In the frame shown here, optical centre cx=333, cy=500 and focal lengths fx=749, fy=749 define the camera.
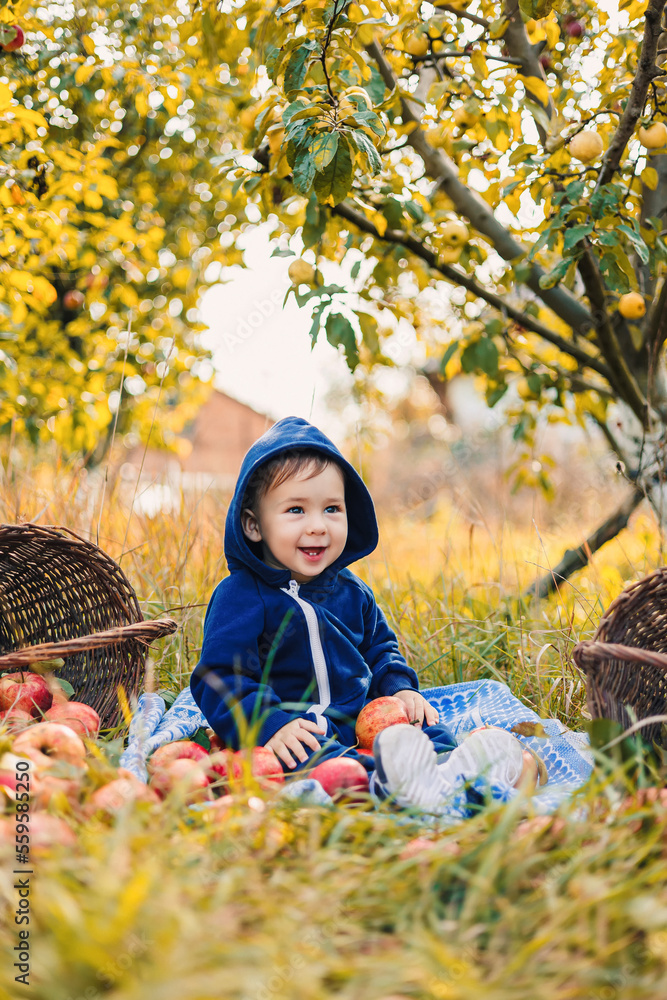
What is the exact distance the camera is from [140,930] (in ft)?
2.79

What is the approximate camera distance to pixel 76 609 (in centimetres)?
215

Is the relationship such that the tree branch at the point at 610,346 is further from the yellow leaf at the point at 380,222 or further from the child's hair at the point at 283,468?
the child's hair at the point at 283,468

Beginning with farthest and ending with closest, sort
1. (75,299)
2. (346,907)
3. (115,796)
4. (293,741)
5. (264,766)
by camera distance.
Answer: (75,299) < (293,741) < (264,766) < (115,796) < (346,907)

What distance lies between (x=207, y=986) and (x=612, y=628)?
45.7 inches

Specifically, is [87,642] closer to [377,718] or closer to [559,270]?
[377,718]

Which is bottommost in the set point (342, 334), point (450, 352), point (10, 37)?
point (342, 334)

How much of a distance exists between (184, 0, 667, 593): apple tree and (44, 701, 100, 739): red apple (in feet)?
4.31

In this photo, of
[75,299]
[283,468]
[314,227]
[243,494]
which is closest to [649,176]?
[314,227]

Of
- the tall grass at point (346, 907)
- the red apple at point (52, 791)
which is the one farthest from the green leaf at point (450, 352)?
the red apple at point (52, 791)

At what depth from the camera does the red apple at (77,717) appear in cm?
177

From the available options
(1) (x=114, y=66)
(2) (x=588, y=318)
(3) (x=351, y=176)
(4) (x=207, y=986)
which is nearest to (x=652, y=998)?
(4) (x=207, y=986)

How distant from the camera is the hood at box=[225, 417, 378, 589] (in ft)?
6.66

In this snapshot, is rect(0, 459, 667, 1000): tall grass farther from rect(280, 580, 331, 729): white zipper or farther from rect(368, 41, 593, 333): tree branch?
rect(368, 41, 593, 333): tree branch

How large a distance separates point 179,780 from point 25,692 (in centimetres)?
84
